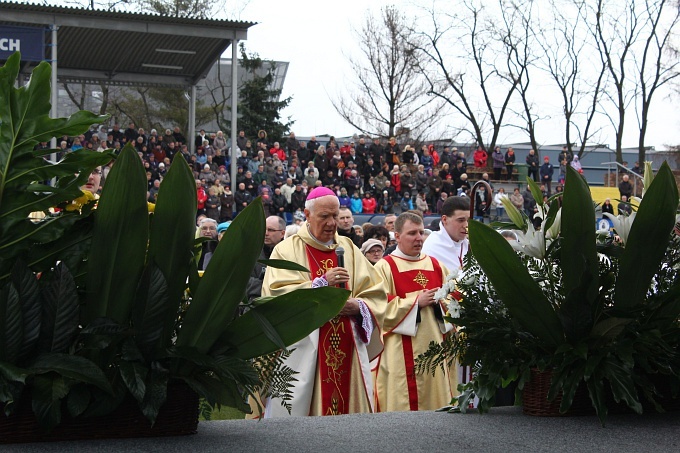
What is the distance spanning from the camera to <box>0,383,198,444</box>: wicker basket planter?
7.02 ft

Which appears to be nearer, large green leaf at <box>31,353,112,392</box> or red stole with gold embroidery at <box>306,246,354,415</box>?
large green leaf at <box>31,353,112,392</box>

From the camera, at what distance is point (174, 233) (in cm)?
226

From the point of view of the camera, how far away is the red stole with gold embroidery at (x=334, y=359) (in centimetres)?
583

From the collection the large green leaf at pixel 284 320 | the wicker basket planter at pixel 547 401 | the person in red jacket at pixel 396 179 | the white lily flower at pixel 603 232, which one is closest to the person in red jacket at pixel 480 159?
the person in red jacket at pixel 396 179

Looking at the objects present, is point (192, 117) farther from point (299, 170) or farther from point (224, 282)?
point (224, 282)

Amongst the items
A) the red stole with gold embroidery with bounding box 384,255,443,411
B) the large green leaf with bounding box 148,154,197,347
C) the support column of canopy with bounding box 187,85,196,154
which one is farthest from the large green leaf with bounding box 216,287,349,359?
the support column of canopy with bounding box 187,85,196,154

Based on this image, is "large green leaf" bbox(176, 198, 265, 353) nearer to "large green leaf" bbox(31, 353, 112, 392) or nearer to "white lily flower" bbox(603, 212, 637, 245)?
"large green leaf" bbox(31, 353, 112, 392)

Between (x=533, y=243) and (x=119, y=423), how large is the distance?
1332 mm

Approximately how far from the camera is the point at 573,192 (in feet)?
8.20

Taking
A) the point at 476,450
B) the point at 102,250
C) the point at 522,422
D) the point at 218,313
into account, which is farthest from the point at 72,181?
the point at 522,422

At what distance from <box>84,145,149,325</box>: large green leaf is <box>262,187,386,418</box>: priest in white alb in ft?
11.2

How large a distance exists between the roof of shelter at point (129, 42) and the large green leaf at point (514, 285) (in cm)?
1586

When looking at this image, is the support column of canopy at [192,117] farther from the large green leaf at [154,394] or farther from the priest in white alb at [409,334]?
the large green leaf at [154,394]

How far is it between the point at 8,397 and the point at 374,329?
4.09 metres
